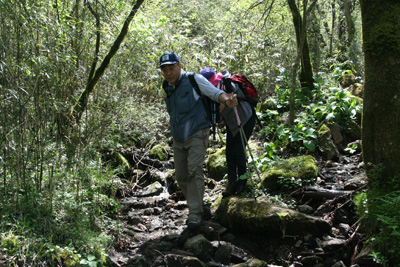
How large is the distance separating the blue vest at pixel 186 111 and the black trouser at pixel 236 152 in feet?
2.27

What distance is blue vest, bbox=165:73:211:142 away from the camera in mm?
4926

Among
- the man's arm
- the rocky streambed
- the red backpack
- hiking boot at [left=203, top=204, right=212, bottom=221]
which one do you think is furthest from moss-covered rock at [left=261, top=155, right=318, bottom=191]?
the man's arm

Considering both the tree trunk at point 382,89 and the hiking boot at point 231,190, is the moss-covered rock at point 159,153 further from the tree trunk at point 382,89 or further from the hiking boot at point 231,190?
the tree trunk at point 382,89

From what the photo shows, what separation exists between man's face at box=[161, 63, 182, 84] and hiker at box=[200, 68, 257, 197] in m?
0.52

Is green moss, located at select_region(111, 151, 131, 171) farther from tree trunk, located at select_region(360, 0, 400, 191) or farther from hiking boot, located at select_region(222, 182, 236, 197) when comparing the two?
tree trunk, located at select_region(360, 0, 400, 191)

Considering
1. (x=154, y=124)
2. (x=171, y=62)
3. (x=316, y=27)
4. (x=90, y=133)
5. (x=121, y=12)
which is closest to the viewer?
(x=171, y=62)

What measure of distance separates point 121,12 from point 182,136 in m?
4.78

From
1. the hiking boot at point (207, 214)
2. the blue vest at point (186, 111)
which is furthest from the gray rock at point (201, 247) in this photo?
the blue vest at point (186, 111)

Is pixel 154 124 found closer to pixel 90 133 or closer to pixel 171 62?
pixel 90 133

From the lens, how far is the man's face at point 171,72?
4879 millimetres

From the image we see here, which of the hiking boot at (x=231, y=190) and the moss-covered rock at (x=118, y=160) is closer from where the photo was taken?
the hiking boot at (x=231, y=190)

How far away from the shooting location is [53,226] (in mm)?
4121

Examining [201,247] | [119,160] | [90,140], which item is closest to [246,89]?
[201,247]

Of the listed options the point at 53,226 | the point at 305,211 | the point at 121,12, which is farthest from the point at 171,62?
the point at 121,12
